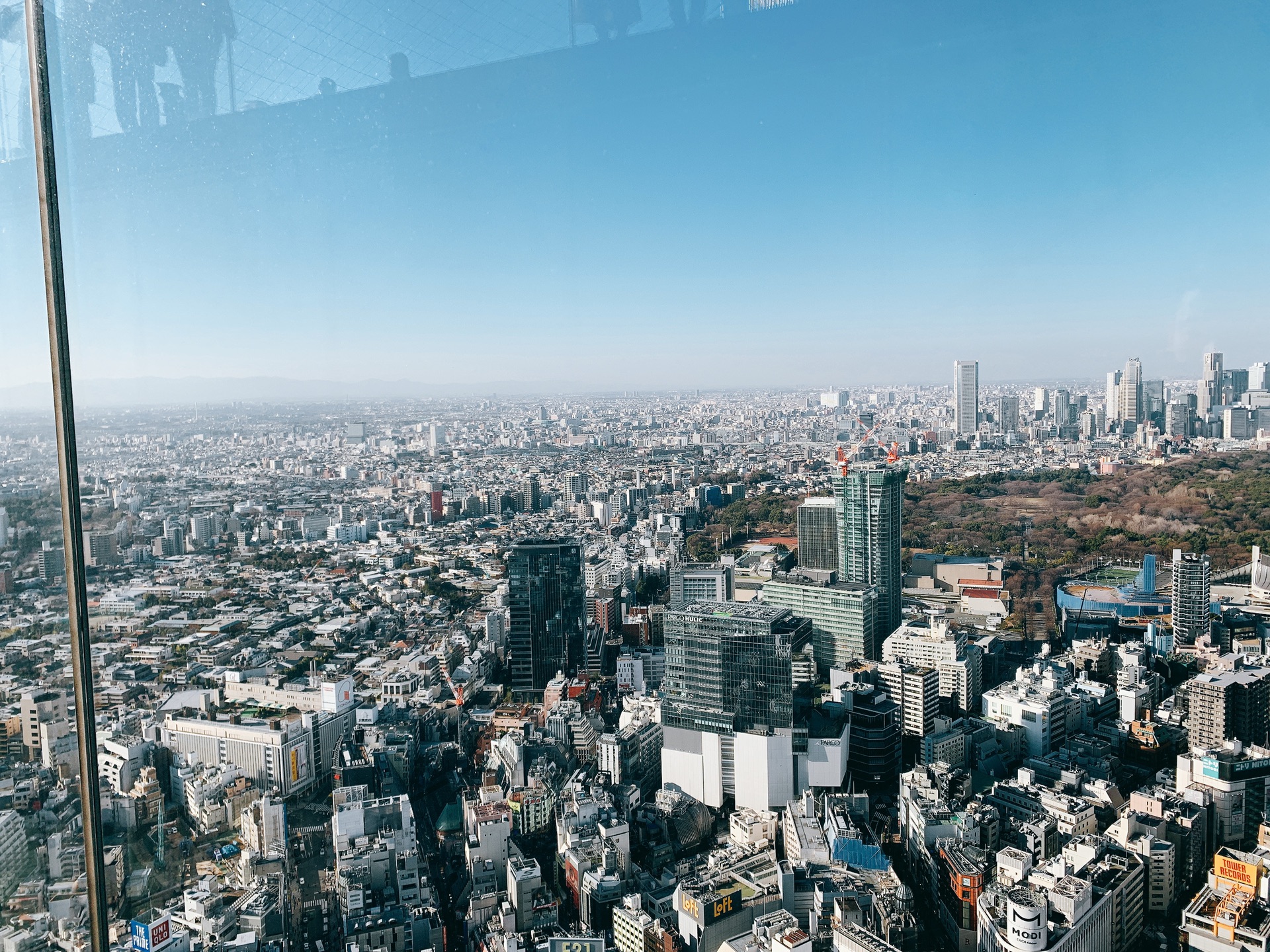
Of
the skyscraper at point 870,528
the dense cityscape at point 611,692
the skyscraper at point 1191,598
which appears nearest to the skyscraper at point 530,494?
the dense cityscape at point 611,692

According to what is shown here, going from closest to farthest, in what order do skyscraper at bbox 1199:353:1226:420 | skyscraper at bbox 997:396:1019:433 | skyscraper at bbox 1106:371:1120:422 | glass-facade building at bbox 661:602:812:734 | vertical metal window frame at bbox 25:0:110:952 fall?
vertical metal window frame at bbox 25:0:110:952 < glass-facade building at bbox 661:602:812:734 < skyscraper at bbox 1199:353:1226:420 < skyscraper at bbox 1106:371:1120:422 < skyscraper at bbox 997:396:1019:433

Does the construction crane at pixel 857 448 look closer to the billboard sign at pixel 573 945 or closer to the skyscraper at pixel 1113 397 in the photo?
the skyscraper at pixel 1113 397

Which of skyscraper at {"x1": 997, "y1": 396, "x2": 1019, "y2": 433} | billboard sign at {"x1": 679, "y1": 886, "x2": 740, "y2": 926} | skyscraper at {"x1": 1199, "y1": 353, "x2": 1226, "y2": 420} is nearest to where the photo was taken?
billboard sign at {"x1": 679, "y1": 886, "x2": 740, "y2": 926}

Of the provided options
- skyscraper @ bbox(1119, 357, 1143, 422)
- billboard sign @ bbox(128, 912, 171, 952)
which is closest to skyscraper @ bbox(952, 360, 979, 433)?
skyscraper @ bbox(1119, 357, 1143, 422)

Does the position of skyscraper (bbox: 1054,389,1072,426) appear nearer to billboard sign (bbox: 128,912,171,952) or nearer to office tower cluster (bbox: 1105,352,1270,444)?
office tower cluster (bbox: 1105,352,1270,444)

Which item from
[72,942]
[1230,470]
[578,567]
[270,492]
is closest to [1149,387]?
[1230,470]

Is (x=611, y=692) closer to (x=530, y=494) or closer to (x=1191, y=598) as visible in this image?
(x=530, y=494)
